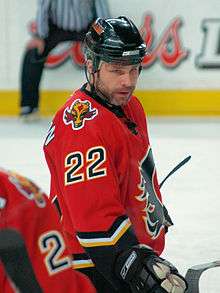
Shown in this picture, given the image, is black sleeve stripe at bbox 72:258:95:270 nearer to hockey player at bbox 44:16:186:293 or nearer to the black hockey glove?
hockey player at bbox 44:16:186:293

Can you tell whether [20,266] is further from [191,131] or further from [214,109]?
[214,109]

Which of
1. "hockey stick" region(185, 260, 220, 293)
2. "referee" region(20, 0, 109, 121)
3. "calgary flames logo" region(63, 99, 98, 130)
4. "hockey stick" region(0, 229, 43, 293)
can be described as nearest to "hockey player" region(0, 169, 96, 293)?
"hockey stick" region(0, 229, 43, 293)

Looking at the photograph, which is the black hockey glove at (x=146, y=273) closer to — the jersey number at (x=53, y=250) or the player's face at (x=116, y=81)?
the player's face at (x=116, y=81)

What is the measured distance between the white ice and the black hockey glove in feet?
3.65

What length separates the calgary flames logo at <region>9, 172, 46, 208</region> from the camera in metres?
0.96

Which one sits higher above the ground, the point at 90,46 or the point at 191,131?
the point at 90,46

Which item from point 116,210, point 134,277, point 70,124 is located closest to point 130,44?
point 70,124

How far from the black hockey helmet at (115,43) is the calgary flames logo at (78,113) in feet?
0.27

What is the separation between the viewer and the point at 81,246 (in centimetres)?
166

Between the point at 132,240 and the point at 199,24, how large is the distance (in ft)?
15.4

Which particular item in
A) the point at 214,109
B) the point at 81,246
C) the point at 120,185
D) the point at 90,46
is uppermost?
the point at 90,46

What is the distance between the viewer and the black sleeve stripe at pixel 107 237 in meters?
1.55

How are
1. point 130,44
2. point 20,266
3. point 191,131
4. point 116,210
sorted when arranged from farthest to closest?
1. point 191,131
2. point 130,44
3. point 116,210
4. point 20,266

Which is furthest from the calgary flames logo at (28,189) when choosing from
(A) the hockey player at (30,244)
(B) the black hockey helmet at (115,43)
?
(B) the black hockey helmet at (115,43)
